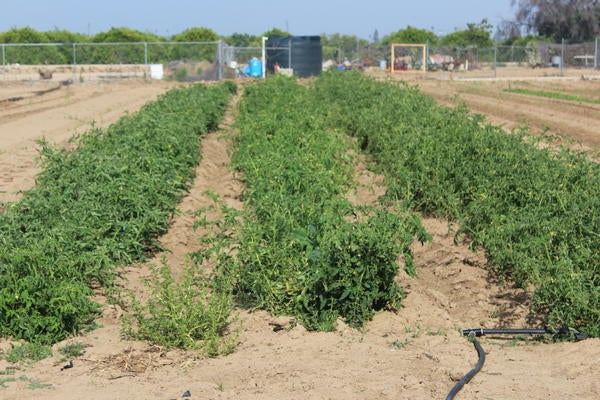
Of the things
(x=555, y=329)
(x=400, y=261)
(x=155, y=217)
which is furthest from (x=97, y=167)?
(x=555, y=329)

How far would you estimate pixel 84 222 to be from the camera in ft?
28.0

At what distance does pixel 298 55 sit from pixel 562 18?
36.3 metres

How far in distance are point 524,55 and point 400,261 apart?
58235 mm

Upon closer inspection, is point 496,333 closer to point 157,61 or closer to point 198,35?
point 157,61

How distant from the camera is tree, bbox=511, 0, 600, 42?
237ft

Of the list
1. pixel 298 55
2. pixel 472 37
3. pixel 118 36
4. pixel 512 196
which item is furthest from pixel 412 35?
pixel 512 196

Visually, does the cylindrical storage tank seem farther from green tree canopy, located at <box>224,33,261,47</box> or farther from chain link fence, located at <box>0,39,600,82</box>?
green tree canopy, located at <box>224,33,261,47</box>

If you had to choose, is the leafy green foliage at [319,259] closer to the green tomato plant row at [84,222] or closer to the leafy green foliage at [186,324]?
the leafy green foliage at [186,324]

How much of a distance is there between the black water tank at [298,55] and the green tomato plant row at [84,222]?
107 ft

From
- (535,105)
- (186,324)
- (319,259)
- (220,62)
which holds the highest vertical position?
(220,62)

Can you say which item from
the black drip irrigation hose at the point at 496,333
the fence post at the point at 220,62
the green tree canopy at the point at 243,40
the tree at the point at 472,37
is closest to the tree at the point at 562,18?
the tree at the point at 472,37

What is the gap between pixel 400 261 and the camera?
29.8ft

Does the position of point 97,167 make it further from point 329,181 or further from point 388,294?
point 388,294

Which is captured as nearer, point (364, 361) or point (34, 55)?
point (364, 361)
